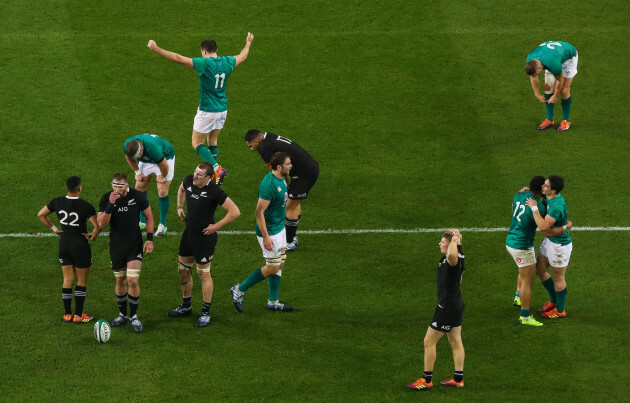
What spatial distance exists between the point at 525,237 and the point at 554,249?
1.56ft

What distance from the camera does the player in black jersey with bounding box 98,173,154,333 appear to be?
46.0 feet

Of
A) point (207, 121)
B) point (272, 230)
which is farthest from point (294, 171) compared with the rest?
point (207, 121)

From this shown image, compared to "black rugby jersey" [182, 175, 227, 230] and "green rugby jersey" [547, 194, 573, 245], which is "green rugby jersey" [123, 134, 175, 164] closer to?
"black rugby jersey" [182, 175, 227, 230]

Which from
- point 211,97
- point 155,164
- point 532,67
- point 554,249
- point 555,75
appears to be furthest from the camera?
point 555,75

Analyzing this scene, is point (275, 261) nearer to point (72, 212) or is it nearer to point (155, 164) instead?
point (72, 212)

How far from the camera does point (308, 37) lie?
23562 mm

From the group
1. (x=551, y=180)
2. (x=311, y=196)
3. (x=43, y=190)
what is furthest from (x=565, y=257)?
(x=43, y=190)

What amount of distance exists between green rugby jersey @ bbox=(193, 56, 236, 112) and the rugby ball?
548 centimetres

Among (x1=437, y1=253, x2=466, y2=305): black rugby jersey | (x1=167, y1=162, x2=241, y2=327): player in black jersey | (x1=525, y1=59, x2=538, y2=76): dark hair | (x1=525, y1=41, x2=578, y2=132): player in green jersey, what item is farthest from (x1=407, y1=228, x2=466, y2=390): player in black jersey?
(x1=525, y1=41, x2=578, y2=132): player in green jersey

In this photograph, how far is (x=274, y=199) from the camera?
1452 centimetres

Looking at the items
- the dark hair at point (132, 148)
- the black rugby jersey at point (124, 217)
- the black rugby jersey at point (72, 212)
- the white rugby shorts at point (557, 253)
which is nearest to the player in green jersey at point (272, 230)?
the black rugby jersey at point (124, 217)

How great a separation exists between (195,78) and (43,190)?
5.25 m

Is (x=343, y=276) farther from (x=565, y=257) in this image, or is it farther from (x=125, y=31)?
(x=125, y=31)

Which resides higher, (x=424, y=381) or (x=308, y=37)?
(x=308, y=37)
